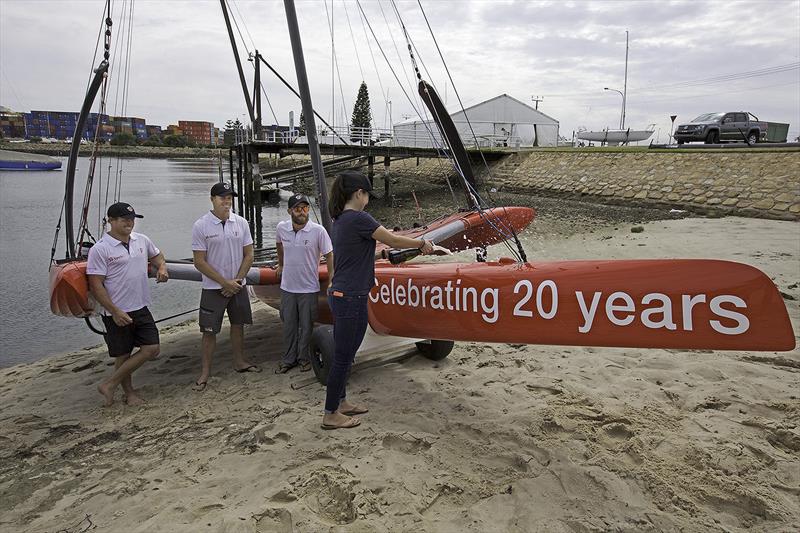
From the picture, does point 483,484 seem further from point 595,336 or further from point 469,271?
point 469,271

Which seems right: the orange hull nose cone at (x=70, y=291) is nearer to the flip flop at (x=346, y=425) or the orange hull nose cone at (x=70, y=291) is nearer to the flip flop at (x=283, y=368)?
the flip flop at (x=283, y=368)

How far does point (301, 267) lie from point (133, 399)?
168 cm

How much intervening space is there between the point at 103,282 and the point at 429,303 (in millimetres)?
2386

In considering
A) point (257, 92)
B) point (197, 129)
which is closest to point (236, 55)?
point (257, 92)

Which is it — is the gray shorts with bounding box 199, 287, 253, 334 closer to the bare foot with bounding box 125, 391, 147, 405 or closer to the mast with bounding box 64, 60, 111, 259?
the bare foot with bounding box 125, 391, 147, 405

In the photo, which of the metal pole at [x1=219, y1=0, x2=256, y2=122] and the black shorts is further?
the metal pole at [x1=219, y1=0, x2=256, y2=122]

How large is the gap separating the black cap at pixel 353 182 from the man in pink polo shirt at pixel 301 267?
1.45 meters

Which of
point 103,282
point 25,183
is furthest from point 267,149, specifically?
point 25,183

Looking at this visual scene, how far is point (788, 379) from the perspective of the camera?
3.90 metres

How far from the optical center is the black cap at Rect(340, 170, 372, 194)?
306 cm

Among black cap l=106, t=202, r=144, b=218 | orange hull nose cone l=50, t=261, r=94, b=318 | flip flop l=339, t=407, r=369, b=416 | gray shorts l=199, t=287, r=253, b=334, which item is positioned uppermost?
black cap l=106, t=202, r=144, b=218

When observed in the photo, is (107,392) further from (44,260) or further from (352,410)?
(44,260)

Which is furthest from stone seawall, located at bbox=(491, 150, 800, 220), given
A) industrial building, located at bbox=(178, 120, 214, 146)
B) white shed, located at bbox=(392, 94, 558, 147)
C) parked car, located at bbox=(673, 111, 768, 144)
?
industrial building, located at bbox=(178, 120, 214, 146)

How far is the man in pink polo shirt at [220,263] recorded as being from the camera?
4.39 m
